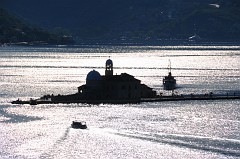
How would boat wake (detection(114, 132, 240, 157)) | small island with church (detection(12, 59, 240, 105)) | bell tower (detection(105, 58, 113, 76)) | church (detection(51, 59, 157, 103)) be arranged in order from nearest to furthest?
1. boat wake (detection(114, 132, 240, 157))
2. small island with church (detection(12, 59, 240, 105))
3. church (detection(51, 59, 157, 103))
4. bell tower (detection(105, 58, 113, 76))

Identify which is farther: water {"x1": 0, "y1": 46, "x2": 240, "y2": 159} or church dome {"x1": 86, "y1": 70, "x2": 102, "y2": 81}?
church dome {"x1": 86, "y1": 70, "x2": 102, "y2": 81}

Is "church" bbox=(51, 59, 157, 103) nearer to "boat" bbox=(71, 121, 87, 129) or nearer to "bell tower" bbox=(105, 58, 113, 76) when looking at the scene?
"bell tower" bbox=(105, 58, 113, 76)

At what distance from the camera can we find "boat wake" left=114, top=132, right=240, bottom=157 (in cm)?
8775

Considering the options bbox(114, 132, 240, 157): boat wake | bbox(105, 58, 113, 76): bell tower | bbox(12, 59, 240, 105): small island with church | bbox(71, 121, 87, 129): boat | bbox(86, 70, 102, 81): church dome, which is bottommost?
bbox(114, 132, 240, 157): boat wake

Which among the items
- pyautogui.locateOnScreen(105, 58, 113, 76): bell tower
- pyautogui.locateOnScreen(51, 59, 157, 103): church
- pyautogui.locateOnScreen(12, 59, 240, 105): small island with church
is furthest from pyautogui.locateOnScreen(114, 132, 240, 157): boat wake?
pyautogui.locateOnScreen(105, 58, 113, 76): bell tower

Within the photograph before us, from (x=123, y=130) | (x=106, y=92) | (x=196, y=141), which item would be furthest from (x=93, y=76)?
(x=196, y=141)

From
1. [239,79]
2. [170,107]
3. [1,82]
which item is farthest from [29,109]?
[239,79]

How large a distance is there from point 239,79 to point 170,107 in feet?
199

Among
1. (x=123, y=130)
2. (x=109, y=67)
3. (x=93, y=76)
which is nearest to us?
(x=123, y=130)

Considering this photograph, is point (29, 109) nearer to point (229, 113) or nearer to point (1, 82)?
point (229, 113)

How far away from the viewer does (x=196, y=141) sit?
92.4 meters

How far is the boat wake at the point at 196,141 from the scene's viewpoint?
288 ft

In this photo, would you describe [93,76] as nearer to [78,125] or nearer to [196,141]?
[78,125]

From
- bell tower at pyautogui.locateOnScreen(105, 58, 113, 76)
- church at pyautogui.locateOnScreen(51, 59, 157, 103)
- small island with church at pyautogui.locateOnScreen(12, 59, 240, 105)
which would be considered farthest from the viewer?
bell tower at pyautogui.locateOnScreen(105, 58, 113, 76)
